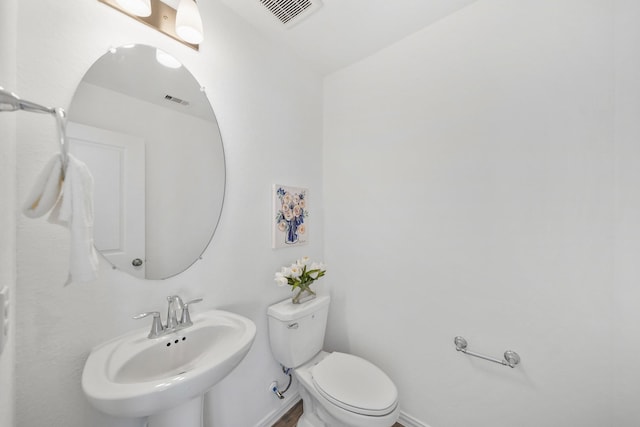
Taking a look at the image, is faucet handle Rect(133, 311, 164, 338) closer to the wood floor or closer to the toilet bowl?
the toilet bowl

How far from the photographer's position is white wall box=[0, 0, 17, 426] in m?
0.59

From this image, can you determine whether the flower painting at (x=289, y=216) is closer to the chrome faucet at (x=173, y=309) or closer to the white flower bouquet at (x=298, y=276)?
the white flower bouquet at (x=298, y=276)

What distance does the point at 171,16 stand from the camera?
1034 mm

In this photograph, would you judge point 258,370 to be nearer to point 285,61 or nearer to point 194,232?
point 194,232

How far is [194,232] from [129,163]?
1.25 feet

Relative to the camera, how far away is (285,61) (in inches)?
61.6

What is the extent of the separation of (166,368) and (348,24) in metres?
1.96

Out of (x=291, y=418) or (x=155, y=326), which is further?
(x=291, y=418)

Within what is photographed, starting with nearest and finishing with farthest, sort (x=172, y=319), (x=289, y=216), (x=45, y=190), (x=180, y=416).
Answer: (x=45, y=190) → (x=180, y=416) → (x=172, y=319) → (x=289, y=216)

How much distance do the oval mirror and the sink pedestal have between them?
0.50 metres

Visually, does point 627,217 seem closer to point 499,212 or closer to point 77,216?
point 499,212

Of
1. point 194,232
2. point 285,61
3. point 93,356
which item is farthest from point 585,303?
point 285,61

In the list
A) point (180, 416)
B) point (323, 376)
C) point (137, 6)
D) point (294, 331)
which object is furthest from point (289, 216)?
point (137, 6)

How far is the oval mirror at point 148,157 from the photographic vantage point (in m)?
0.86
